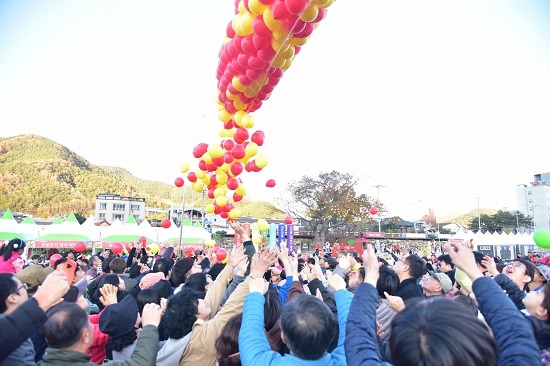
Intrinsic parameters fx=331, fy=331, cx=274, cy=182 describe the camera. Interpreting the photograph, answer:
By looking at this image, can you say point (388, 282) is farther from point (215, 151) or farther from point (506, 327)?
point (215, 151)

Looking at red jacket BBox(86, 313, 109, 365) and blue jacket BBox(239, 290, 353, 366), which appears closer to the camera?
blue jacket BBox(239, 290, 353, 366)

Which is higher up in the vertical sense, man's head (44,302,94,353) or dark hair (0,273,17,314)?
dark hair (0,273,17,314)

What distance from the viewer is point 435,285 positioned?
3.06 meters

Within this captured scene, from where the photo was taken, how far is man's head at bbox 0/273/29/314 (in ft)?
5.85

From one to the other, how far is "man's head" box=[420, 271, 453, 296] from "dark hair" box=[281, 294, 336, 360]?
199 cm

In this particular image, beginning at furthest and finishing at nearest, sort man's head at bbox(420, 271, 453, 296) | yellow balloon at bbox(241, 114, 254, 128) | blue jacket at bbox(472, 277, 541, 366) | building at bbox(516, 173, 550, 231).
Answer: building at bbox(516, 173, 550, 231) < yellow balloon at bbox(241, 114, 254, 128) < man's head at bbox(420, 271, 453, 296) < blue jacket at bbox(472, 277, 541, 366)

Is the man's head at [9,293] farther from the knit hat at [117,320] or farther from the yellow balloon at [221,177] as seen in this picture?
the yellow balloon at [221,177]

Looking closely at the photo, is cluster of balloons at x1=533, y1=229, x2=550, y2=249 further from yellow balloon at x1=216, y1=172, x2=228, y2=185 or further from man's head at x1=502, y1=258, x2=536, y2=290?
yellow balloon at x1=216, y1=172, x2=228, y2=185

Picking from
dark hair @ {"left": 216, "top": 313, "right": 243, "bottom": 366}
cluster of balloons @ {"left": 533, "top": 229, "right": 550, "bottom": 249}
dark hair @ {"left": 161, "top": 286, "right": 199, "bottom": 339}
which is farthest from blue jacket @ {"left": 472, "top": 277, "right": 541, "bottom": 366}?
cluster of balloons @ {"left": 533, "top": 229, "right": 550, "bottom": 249}

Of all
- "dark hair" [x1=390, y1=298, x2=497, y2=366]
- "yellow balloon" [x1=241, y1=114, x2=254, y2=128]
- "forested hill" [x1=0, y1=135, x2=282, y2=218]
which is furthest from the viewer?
"forested hill" [x1=0, y1=135, x2=282, y2=218]

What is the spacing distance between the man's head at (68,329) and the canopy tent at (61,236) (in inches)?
517

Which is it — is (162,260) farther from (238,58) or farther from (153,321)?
(153,321)

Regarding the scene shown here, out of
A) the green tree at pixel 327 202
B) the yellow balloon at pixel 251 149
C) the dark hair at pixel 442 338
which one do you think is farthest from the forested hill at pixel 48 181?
the dark hair at pixel 442 338

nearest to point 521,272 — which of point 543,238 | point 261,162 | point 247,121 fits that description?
point 543,238
